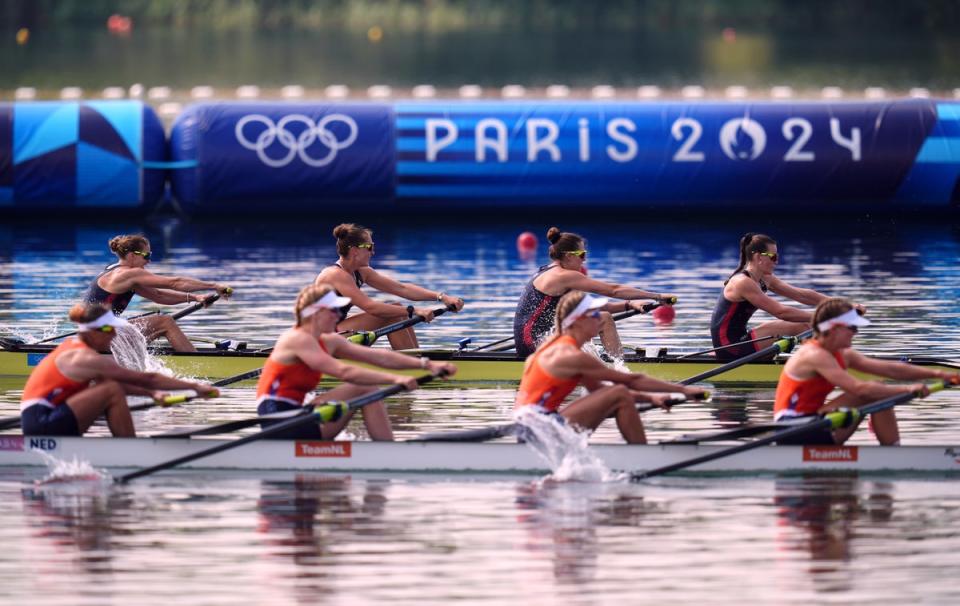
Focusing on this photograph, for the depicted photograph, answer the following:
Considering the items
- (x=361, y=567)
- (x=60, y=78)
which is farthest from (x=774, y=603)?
(x=60, y=78)

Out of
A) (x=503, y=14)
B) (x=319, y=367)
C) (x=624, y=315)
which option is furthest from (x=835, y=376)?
(x=503, y=14)

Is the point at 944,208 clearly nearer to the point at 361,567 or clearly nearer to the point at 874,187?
the point at 874,187

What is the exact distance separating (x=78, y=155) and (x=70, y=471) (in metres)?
15.9

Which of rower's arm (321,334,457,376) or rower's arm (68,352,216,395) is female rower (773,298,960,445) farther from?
rower's arm (68,352,216,395)

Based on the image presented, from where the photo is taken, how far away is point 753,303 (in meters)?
16.5

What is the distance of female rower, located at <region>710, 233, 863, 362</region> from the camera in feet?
53.8

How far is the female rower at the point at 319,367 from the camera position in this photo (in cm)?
1303

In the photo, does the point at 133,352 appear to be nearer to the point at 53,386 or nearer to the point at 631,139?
the point at 53,386

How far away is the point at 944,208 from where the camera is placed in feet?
96.0

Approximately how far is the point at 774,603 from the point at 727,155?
62.2 ft

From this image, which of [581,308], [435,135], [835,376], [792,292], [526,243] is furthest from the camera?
[435,135]

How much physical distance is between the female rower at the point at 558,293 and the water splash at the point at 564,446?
3430 mm

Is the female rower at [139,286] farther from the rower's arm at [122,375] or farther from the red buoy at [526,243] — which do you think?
the red buoy at [526,243]

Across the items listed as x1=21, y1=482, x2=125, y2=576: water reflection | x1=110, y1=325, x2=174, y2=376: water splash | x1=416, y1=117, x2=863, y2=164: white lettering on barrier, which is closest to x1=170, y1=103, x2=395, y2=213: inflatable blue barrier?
x1=416, y1=117, x2=863, y2=164: white lettering on barrier
